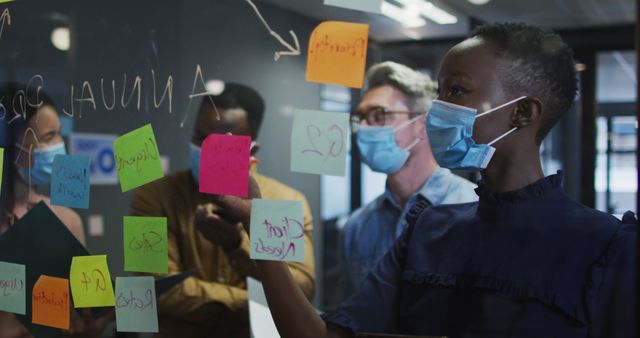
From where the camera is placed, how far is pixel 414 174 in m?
1.81

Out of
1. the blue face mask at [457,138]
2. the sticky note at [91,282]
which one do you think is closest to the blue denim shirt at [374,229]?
the blue face mask at [457,138]

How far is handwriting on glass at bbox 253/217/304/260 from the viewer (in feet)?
4.40

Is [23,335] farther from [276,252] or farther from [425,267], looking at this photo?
[425,267]

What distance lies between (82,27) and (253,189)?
0.70m

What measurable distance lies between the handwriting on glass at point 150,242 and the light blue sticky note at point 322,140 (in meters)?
0.40

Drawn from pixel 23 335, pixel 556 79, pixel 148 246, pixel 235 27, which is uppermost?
pixel 235 27

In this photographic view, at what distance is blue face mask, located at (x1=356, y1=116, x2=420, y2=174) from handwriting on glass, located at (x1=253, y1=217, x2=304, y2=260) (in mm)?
366

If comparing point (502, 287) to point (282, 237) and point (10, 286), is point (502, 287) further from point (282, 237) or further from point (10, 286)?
point (10, 286)

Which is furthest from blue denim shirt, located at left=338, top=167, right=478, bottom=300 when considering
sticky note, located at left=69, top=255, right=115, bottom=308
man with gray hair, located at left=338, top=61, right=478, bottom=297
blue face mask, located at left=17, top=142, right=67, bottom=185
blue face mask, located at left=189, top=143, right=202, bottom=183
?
blue face mask, located at left=17, top=142, right=67, bottom=185

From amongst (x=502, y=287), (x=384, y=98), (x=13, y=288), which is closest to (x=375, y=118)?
(x=384, y=98)

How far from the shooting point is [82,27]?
178 centimetres

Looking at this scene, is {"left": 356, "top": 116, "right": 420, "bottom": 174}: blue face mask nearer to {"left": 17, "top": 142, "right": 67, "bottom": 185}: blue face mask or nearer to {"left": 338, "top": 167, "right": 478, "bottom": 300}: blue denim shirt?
{"left": 338, "top": 167, "right": 478, "bottom": 300}: blue denim shirt

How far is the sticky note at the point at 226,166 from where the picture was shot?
56.1 inches

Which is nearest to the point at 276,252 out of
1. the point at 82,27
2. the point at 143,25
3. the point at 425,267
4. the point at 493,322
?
the point at 425,267
